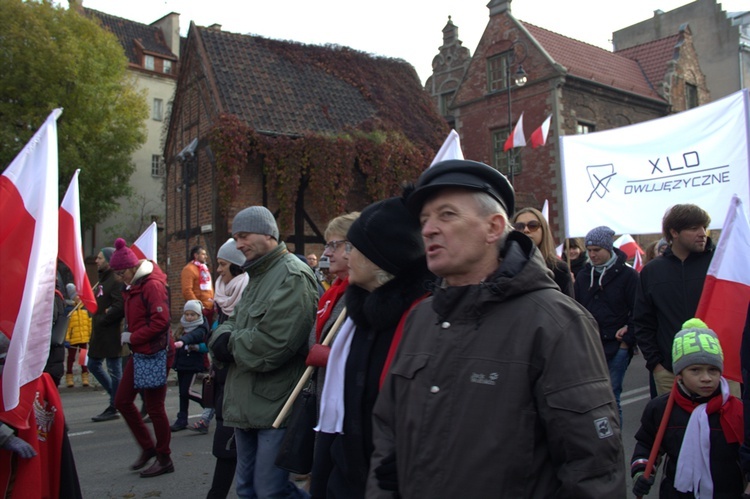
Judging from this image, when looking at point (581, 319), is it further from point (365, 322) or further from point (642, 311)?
point (642, 311)

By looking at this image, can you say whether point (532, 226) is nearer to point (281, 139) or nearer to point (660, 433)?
point (660, 433)

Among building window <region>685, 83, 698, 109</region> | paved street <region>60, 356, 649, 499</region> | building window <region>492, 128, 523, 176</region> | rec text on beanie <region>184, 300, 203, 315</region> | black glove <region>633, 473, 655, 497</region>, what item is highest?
building window <region>685, 83, 698, 109</region>

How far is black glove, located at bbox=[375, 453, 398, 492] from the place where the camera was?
2.08 metres

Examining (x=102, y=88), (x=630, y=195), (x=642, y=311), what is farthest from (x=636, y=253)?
(x=102, y=88)

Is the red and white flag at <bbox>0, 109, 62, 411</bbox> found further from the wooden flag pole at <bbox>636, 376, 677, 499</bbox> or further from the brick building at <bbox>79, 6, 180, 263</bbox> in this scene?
the brick building at <bbox>79, 6, 180, 263</bbox>

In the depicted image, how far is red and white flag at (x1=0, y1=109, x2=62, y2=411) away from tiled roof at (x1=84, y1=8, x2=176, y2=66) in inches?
1554

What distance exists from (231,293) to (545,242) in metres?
2.88

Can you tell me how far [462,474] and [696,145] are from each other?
17.8ft

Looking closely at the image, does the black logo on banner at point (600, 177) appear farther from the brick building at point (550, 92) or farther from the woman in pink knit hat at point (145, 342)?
the brick building at point (550, 92)

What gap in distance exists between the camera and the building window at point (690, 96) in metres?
29.3

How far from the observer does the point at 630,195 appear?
6852 mm

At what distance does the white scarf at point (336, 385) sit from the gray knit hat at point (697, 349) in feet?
6.12

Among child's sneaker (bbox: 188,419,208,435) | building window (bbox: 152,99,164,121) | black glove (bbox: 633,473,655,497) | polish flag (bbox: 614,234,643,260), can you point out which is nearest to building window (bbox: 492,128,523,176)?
polish flag (bbox: 614,234,643,260)

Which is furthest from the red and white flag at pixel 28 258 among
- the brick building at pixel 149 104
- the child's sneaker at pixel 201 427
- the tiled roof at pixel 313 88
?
the brick building at pixel 149 104
